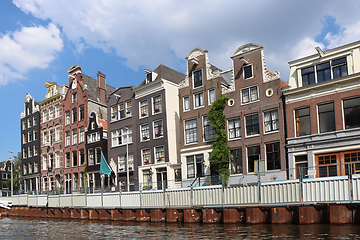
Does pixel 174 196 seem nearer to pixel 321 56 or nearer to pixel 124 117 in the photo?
pixel 321 56

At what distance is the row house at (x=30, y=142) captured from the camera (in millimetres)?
68312

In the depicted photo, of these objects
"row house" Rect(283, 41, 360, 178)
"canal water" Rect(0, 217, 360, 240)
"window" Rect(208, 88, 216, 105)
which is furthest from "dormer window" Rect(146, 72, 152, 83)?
"canal water" Rect(0, 217, 360, 240)

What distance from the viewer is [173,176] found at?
43750 millimetres

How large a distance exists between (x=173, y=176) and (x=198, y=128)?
21.9 feet

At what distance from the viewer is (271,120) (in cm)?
3619

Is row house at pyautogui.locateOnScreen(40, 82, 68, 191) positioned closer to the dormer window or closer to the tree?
the dormer window

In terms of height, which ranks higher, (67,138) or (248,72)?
(248,72)

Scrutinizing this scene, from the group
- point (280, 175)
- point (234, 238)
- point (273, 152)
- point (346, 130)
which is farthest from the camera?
point (273, 152)

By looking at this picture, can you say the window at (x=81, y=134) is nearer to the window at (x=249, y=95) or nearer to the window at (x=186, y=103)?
the window at (x=186, y=103)

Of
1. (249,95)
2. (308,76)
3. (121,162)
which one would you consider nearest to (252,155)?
(249,95)

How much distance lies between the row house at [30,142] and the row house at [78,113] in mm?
9914

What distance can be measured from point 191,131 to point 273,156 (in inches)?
413

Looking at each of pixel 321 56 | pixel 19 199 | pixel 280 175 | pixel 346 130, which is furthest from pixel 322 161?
pixel 19 199

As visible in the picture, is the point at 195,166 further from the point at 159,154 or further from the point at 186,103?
the point at 186,103
